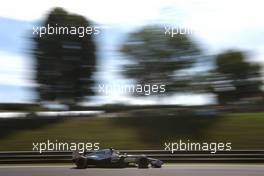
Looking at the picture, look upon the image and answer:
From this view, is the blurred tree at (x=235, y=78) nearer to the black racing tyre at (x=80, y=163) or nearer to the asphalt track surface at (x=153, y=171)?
the asphalt track surface at (x=153, y=171)

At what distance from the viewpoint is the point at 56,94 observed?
36.8 ft

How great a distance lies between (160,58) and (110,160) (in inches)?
Answer: 68.6

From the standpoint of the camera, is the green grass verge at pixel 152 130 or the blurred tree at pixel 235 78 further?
the blurred tree at pixel 235 78

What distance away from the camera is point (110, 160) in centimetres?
1112

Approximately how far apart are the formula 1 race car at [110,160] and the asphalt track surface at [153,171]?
8cm

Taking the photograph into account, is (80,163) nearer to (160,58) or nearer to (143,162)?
(143,162)

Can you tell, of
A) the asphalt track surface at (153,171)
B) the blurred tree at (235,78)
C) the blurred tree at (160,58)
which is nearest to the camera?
the asphalt track surface at (153,171)

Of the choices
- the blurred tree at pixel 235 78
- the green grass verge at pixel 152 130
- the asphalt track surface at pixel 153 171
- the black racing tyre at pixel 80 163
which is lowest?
the asphalt track surface at pixel 153 171

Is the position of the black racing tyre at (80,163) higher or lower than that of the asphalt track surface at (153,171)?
higher

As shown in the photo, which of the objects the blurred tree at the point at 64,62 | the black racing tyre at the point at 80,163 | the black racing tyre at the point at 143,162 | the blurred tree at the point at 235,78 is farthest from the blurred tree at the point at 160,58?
the black racing tyre at the point at 80,163

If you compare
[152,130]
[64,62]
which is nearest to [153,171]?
[152,130]

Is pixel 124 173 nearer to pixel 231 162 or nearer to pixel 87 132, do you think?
pixel 87 132

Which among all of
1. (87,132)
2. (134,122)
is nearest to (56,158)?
(87,132)

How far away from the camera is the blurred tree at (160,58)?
11086 millimetres
